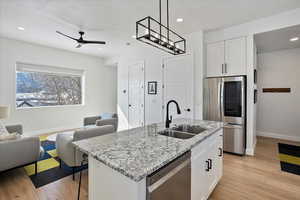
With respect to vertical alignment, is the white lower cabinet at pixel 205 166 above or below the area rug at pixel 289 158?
above

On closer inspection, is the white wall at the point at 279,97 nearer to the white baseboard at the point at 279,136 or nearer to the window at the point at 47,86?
the white baseboard at the point at 279,136

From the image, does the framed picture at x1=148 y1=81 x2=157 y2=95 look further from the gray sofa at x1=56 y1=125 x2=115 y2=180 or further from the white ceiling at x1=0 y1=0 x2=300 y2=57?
the gray sofa at x1=56 y1=125 x2=115 y2=180

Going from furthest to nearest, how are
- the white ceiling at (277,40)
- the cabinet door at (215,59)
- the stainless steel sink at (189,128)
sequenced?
the cabinet door at (215,59)
the white ceiling at (277,40)
the stainless steel sink at (189,128)

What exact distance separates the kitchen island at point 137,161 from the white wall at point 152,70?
228cm

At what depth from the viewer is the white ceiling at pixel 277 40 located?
310 centimetres

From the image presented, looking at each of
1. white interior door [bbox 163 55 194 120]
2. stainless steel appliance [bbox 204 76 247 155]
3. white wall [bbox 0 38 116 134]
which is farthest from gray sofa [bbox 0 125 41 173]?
stainless steel appliance [bbox 204 76 247 155]

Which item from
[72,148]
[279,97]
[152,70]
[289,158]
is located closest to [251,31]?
[279,97]

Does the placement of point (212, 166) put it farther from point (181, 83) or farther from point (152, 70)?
point (152, 70)

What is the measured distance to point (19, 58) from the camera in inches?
181

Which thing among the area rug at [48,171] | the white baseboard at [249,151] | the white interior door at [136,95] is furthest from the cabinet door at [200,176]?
the white interior door at [136,95]

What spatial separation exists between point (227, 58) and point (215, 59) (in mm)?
274

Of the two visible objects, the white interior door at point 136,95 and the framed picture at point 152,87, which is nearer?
the framed picture at point 152,87

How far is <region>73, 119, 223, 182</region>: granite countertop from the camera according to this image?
95 centimetres

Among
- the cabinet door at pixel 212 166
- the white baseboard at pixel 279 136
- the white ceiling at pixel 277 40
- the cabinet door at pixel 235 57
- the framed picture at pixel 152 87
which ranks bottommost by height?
the white baseboard at pixel 279 136
